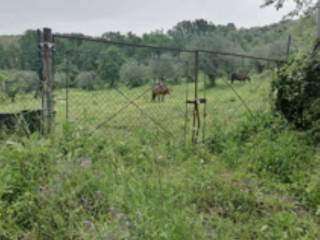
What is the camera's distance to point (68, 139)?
329 centimetres

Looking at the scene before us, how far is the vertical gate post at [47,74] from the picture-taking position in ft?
11.3

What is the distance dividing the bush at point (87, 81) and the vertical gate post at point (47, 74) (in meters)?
0.52

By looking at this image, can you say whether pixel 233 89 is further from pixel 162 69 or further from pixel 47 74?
pixel 47 74

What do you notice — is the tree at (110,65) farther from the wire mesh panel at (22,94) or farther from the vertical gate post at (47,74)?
the wire mesh panel at (22,94)

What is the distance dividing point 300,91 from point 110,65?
9.47 feet

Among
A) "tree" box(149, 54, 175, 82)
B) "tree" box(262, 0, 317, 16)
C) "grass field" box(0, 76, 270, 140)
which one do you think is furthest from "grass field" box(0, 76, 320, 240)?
"tree" box(262, 0, 317, 16)

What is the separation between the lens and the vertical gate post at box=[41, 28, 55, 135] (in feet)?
11.3

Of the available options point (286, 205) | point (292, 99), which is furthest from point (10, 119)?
point (292, 99)

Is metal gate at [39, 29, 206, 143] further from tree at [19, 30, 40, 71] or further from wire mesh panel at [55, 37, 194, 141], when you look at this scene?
tree at [19, 30, 40, 71]

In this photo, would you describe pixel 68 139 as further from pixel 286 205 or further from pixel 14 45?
pixel 286 205

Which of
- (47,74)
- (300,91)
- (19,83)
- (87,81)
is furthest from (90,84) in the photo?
(300,91)

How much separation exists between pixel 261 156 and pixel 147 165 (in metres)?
1.47

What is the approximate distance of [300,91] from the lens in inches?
202

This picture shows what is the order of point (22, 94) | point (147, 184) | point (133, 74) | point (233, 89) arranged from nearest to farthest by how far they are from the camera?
point (147, 184), point (22, 94), point (133, 74), point (233, 89)
